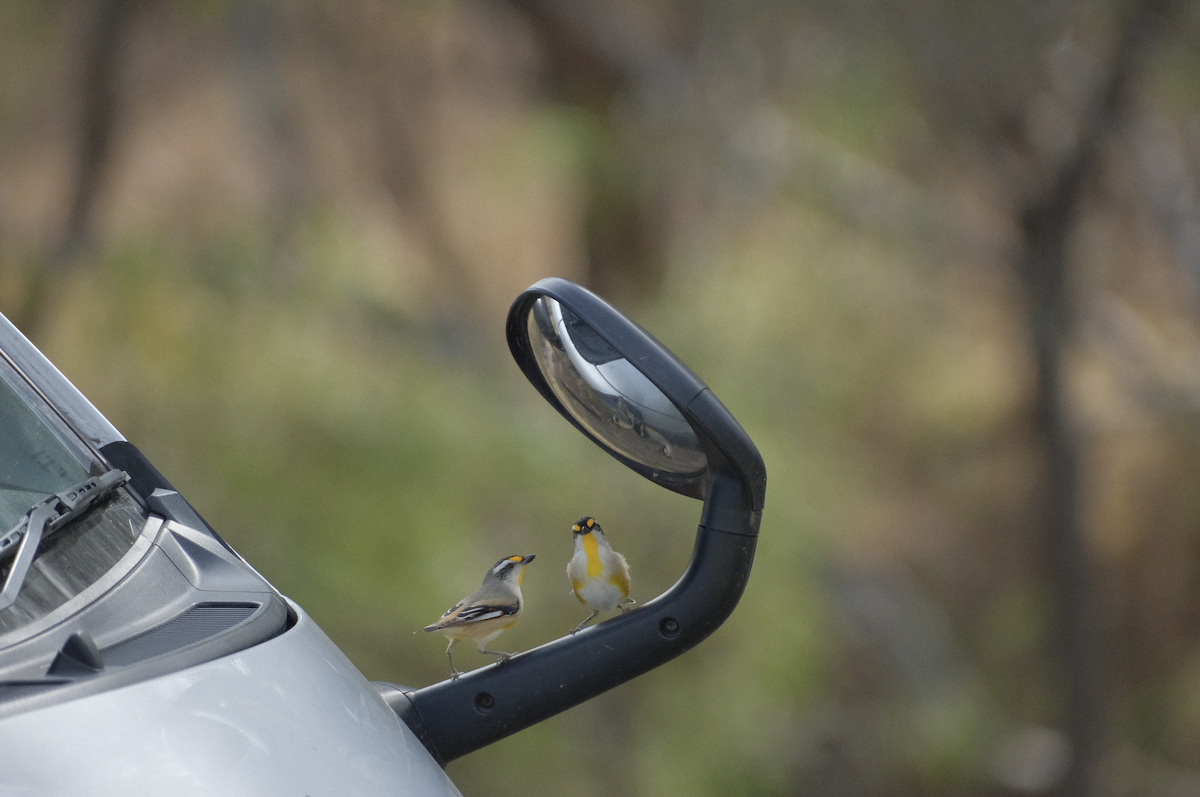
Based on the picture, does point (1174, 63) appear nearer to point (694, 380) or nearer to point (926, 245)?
point (926, 245)

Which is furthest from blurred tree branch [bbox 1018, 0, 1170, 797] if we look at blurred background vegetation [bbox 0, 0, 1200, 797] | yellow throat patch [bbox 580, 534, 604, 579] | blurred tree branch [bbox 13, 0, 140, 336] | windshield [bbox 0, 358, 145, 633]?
blurred tree branch [bbox 13, 0, 140, 336]

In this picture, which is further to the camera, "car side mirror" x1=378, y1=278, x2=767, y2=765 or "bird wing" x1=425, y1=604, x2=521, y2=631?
"bird wing" x1=425, y1=604, x2=521, y2=631

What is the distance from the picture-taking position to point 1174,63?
4.73 m

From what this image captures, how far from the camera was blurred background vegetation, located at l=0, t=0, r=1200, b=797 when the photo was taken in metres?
4.67

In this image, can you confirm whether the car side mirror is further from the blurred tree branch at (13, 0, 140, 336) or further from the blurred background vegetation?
the blurred tree branch at (13, 0, 140, 336)

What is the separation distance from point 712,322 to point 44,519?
4691mm

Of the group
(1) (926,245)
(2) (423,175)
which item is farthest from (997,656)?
(2) (423,175)

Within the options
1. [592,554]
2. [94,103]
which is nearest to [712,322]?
[94,103]

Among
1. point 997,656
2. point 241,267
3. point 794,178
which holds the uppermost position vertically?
point 794,178

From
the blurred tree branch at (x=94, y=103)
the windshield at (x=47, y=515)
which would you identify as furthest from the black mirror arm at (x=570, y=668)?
the blurred tree branch at (x=94, y=103)

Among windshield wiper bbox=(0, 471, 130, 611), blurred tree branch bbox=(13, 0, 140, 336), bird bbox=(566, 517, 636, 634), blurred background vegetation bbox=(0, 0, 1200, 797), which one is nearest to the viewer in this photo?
windshield wiper bbox=(0, 471, 130, 611)

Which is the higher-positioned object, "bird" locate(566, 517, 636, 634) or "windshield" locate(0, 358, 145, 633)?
"windshield" locate(0, 358, 145, 633)

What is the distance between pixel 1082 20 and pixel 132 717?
4.53 m

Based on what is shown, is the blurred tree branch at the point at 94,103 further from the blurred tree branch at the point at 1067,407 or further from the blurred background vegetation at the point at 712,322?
the blurred tree branch at the point at 1067,407
